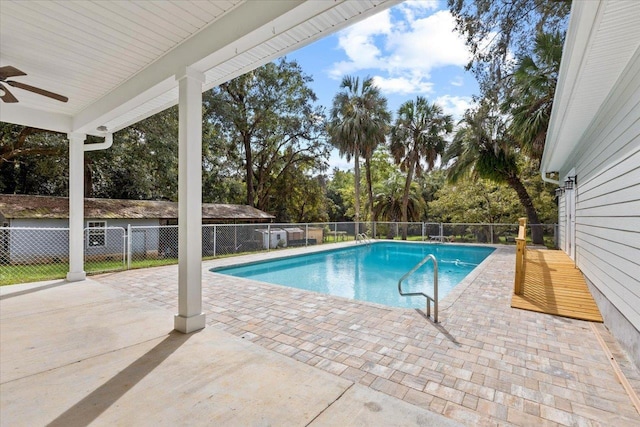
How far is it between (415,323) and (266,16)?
356 cm

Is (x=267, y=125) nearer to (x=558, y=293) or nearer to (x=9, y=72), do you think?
(x=9, y=72)

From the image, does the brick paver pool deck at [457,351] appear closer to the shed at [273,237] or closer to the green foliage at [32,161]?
the shed at [273,237]

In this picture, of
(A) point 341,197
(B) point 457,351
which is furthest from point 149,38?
(A) point 341,197

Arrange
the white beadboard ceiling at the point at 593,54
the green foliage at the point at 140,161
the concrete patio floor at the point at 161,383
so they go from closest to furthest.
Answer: the concrete patio floor at the point at 161,383
the white beadboard ceiling at the point at 593,54
the green foliage at the point at 140,161

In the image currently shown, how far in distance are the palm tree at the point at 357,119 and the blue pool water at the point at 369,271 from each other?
4.30 m

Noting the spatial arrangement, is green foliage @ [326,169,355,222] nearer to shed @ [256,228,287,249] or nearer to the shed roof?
shed @ [256,228,287,249]

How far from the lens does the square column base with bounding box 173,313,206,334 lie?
3.54m

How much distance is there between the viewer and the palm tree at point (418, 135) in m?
17.2

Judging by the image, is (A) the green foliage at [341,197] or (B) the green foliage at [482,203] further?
(A) the green foliage at [341,197]

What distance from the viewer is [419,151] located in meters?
17.5

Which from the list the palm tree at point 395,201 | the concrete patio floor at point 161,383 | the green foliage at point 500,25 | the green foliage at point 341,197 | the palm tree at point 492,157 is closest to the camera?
the concrete patio floor at point 161,383

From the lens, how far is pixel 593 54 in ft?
9.16

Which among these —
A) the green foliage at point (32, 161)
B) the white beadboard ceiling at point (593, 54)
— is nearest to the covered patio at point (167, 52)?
the white beadboard ceiling at point (593, 54)

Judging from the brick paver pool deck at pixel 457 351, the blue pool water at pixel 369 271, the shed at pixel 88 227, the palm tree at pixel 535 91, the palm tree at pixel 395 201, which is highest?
the palm tree at pixel 535 91
